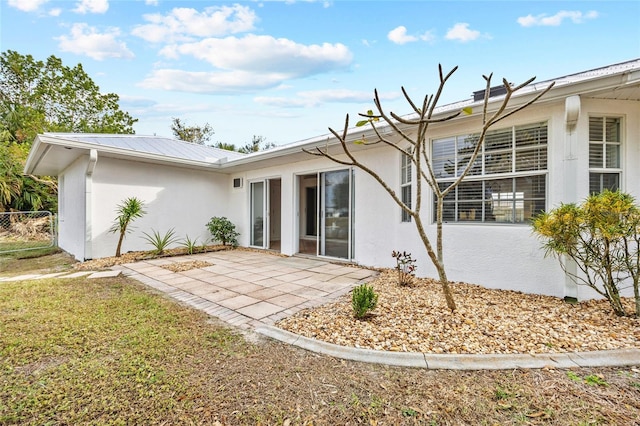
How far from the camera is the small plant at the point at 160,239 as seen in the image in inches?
294

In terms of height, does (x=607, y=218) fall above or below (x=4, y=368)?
above

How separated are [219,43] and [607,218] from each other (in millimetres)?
8633

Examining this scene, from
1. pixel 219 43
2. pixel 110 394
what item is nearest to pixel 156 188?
pixel 219 43

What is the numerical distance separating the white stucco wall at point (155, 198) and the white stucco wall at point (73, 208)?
0.39 meters

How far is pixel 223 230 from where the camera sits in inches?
354

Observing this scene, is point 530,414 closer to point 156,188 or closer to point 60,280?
point 60,280

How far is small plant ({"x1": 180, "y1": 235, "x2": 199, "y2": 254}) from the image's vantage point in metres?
7.84

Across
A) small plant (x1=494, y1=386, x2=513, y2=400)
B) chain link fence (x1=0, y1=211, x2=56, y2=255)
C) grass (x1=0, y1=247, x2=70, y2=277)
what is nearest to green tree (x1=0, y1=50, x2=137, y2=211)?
chain link fence (x1=0, y1=211, x2=56, y2=255)

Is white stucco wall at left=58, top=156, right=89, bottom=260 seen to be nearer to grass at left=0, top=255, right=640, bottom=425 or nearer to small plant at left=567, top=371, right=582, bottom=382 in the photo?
grass at left=0, top=255, right=640, bottom=425

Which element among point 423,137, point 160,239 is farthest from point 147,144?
point 423,137

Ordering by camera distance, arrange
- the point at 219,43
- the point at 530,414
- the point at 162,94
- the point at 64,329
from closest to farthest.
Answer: the point at 530,414, the point at 64,329, the point at 219,43, the point at 162,94

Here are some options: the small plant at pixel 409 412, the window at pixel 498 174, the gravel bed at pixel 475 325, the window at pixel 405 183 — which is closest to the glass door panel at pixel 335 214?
the window at pixel 405 183

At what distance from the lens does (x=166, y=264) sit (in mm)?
6316

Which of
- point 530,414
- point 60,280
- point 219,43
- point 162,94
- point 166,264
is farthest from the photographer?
point 162,94
